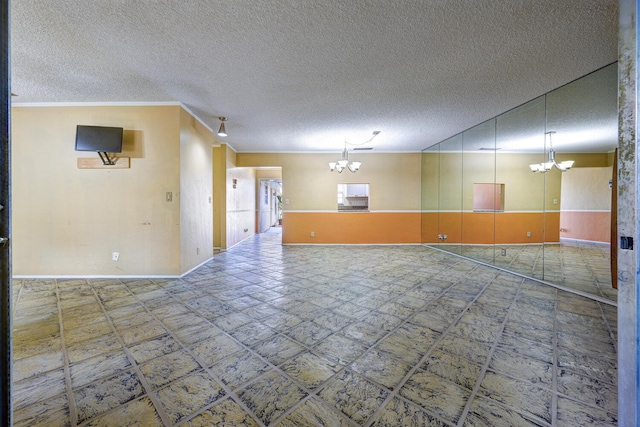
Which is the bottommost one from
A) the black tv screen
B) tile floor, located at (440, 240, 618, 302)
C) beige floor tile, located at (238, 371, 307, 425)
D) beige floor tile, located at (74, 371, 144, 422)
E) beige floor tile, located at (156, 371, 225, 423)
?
beige floor tile, located at (74, 371, 144, 422)

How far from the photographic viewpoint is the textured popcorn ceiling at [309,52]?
205 cm

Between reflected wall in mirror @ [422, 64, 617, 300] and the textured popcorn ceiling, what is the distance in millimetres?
396

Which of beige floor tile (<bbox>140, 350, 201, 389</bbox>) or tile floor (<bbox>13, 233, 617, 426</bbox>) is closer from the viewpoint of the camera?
tile floor (<bbox>13, 233, 617, 426</bbox>)

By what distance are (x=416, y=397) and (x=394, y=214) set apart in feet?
20.4

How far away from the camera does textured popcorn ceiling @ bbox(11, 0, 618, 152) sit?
2.05 m

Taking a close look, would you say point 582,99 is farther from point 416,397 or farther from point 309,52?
point 416,397

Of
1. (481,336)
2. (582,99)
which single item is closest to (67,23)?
(481,336)

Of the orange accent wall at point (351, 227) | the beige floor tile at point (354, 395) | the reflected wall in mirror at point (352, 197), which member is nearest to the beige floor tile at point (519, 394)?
the beige floor tile at point (354, 395)

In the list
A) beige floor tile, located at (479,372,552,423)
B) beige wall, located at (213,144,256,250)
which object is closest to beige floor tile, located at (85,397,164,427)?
beige floor tile, located at (479,372,552,423)

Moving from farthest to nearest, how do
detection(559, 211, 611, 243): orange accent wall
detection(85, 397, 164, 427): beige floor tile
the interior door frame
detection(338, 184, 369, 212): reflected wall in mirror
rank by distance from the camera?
1. detection(338, 184, 369, 212): reflected wall in mirror
2. detection(559, 211, 611, 243): orange accent wall
3. detection(85, 397, 164, 427): beige floor tile
4. the interior door frame

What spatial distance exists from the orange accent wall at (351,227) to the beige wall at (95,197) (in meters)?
3.74

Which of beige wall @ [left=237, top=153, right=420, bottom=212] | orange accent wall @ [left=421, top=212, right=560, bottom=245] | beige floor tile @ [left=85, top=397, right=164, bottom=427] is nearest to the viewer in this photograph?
beige floor tile @ [left=85, top=397, right=164, bottom=427]

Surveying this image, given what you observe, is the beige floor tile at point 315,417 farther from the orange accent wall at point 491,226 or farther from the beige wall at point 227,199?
the beige wall at point 227,199

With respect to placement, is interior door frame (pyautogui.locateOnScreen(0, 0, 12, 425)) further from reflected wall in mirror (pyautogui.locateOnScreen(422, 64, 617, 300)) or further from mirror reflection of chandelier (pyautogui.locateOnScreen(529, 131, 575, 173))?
mirror reflection of chandelier (pyautogui.locateOnScreen(529, 131, 575, 173))
